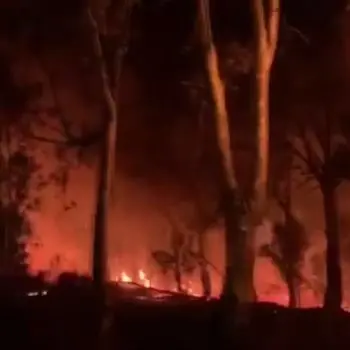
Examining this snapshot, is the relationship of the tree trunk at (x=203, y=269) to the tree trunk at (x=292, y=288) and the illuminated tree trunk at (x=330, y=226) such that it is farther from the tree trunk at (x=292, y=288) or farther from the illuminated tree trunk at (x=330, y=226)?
the illuminated tree trunk at (x=330, y=226)

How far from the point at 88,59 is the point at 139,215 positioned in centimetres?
380

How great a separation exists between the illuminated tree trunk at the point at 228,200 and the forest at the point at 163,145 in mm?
4171

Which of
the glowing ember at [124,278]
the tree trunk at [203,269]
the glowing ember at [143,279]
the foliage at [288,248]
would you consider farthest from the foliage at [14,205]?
the foliage at [288,248]

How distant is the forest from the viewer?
61.3 feet

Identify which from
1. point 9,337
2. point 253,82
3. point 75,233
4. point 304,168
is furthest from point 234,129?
point 9,337

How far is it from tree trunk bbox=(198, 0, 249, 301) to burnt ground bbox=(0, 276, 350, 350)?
1.88 ft

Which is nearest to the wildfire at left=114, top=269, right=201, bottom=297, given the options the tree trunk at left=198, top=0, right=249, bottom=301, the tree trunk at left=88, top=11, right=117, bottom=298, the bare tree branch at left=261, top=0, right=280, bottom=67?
the tree trunk at left=88, top=11, right=117, bottom=298

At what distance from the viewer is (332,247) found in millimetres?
18953

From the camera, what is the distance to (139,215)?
2253 cm

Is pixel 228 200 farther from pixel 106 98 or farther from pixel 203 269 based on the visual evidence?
pixel 203 269

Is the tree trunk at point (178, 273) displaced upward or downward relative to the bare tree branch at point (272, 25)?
downward

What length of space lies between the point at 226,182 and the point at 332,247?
6.78 m

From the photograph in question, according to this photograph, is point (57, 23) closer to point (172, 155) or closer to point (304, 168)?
point (172, 155)

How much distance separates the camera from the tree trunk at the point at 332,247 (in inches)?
725
